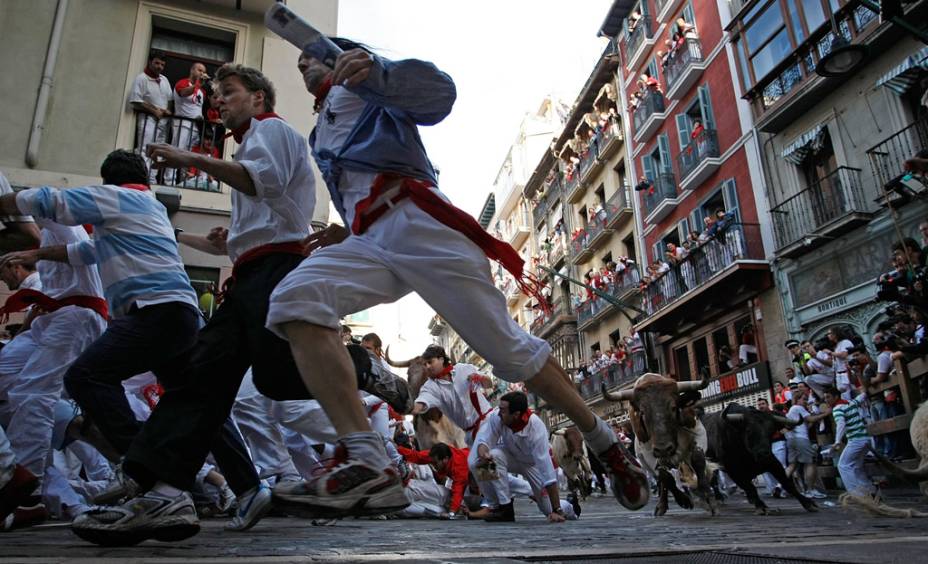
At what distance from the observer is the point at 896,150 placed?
15.3m

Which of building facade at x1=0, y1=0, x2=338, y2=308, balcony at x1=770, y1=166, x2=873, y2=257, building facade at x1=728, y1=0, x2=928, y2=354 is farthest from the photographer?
balcony at x1=770, y1=166, x2=873, y2=257

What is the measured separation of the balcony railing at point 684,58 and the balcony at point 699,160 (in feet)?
9.12

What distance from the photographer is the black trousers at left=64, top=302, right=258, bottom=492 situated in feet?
10.8

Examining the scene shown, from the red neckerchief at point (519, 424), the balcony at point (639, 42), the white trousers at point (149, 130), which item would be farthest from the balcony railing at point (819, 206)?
the white trousers at point (149, 130)

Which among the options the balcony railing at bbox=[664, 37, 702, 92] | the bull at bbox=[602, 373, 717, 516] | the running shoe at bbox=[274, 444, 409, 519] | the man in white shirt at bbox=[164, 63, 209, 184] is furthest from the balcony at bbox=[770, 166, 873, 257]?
the running shoe at bbox=[274, 444, 409, 519]

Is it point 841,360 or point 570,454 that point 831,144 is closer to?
point 841,360

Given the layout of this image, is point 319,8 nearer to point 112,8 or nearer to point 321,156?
point 112,8

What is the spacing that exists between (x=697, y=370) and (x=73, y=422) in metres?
22.0

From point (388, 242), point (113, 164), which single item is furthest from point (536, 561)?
point (113, 164)

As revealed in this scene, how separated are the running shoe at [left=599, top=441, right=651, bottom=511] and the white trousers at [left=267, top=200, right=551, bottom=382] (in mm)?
616

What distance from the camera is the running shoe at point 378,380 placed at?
315 cm

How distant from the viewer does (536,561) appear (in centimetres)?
186

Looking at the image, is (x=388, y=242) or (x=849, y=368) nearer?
(x=388, y=242)

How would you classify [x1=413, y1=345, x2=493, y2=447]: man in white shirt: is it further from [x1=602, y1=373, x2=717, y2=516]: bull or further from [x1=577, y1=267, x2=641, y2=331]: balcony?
[x1=577, y1=267, x2=641, y2=331]: balcony
